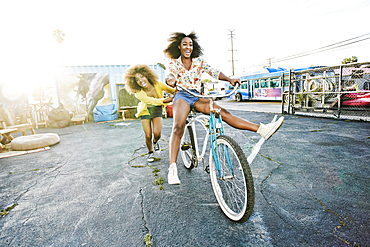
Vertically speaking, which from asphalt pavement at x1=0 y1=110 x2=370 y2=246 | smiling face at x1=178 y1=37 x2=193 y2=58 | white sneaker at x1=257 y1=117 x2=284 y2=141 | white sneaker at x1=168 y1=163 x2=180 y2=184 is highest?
smiling face at x1=178 y1=37 x2=193 y2=58

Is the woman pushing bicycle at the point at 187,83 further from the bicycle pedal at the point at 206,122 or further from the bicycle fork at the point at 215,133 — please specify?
the bicycle fork at the point at 215,133

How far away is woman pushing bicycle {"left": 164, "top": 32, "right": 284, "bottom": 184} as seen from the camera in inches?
103

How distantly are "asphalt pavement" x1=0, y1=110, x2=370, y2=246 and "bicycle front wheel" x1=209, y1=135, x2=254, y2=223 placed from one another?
153mm

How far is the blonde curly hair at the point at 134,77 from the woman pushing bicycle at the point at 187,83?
1169 millimetres

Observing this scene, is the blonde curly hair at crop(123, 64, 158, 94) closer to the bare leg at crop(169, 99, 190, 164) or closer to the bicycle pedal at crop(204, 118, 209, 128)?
the bare leg at crop(169, 99, 190, 164)

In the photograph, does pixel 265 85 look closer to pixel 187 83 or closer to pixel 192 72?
pixel 192 72

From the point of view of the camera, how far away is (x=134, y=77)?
4273 millimetres

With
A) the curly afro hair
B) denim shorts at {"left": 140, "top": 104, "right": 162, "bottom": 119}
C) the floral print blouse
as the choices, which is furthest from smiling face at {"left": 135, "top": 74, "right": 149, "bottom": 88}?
the floral print blouse

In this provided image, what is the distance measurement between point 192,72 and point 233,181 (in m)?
1.70

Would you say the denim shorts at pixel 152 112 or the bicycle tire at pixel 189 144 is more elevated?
the denim shorts at pixel 152 112

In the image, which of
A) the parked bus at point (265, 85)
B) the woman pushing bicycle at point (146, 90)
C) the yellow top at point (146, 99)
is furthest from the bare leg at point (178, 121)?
the parked bus at point (265, 85)

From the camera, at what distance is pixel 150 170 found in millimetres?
3916

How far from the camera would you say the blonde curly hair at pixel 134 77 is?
4.26 meters

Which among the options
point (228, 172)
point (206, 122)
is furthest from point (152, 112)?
point (228, 172)
